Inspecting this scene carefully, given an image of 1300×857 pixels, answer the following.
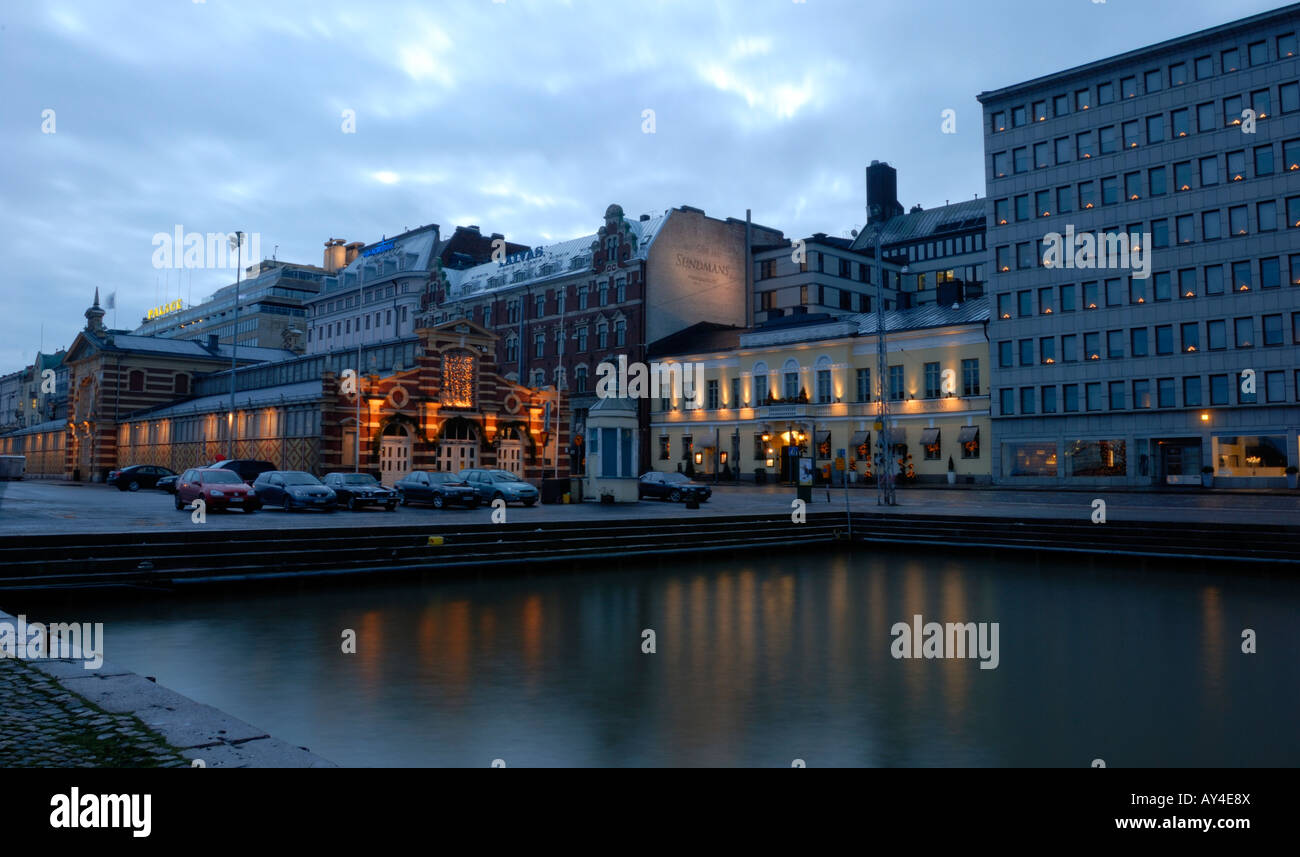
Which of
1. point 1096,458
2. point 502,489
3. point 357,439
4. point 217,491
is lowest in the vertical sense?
point 502,489

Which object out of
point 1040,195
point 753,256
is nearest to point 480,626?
point 1040,195

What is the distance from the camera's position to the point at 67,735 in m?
6.87

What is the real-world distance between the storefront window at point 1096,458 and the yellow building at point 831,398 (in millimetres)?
5016

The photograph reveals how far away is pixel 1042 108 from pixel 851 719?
62369 mm

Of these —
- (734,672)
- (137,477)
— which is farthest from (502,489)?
(137,477)

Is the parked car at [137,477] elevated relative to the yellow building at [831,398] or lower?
lower

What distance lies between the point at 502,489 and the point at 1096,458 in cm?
3952

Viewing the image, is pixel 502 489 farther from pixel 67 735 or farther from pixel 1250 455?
pixel 1250 455

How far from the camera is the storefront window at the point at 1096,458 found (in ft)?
181

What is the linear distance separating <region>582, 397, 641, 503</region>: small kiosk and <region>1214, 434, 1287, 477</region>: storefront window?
119 feet

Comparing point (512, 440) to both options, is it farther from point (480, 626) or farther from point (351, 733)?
point (351, 733)

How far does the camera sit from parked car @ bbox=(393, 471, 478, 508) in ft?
114

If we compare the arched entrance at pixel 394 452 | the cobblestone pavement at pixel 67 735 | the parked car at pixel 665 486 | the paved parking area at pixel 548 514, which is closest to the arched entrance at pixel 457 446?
the arched entrance at pixel 394 452
